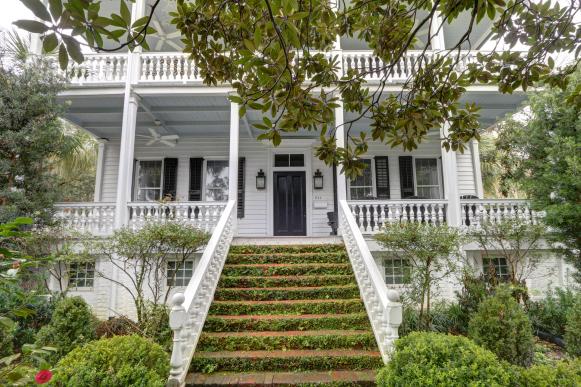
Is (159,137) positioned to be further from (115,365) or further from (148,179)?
(115,365)

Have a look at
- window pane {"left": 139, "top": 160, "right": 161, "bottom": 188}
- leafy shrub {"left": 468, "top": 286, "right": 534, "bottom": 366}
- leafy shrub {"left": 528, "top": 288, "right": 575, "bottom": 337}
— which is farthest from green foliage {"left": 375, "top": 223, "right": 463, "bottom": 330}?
window pane {"left": 139, "top": 160, "right": 161, "bottom": 188}

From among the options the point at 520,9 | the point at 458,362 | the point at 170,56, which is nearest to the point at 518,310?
the point at 458,362

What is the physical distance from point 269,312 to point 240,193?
17.0 ft

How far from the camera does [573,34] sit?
122 inches

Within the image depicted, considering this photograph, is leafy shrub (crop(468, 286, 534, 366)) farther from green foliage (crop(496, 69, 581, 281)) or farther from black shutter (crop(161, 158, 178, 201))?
black shutter (crop(161, 158, 178, 201))

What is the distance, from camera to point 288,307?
5047 millimetres

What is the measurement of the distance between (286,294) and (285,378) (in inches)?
64.9

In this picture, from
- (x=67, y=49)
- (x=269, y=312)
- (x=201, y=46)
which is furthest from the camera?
(x=269, y=312)

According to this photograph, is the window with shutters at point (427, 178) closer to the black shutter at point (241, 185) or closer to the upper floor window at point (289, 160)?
the upper floor window at point (289, 160)

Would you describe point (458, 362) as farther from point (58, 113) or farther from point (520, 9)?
point (58, 113)

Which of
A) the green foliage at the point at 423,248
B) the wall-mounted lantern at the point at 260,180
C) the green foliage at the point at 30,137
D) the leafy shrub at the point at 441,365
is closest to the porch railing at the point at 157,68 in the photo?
the green foliage at the point at 30,137

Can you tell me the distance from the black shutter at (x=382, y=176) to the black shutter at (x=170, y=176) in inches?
235

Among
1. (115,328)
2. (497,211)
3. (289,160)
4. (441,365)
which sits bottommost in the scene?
(115,328)

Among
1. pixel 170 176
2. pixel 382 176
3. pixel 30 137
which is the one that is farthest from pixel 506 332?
pixel 170 176
